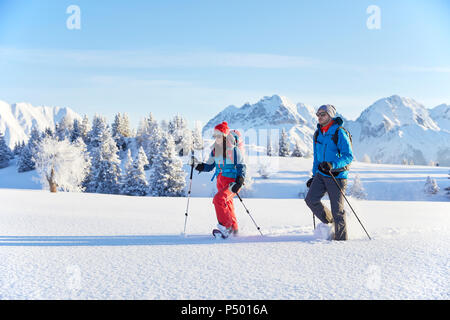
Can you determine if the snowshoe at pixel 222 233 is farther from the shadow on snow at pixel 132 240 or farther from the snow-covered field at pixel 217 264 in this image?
the snow-covered field at pixel 217 264

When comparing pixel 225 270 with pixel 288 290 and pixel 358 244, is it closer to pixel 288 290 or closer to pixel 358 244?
pixel 288 290

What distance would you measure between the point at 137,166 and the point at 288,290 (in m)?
41.7

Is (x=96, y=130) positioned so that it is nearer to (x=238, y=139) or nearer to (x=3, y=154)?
(x=3, y=154)

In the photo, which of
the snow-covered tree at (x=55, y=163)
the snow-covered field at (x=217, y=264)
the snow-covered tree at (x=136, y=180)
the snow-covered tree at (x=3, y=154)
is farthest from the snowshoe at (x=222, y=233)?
the snow-covered tree at (x=3, y=154)

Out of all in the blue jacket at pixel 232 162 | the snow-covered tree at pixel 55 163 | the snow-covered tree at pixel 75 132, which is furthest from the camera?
the snow-covered tree at pixel 75 132

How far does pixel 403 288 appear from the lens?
2379 millimetres

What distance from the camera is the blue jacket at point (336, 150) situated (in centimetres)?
409

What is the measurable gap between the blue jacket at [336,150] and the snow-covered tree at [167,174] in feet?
115

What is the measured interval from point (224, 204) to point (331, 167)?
1616 millimetres

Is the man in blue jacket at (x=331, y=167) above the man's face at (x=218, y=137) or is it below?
below

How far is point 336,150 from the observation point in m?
4.20

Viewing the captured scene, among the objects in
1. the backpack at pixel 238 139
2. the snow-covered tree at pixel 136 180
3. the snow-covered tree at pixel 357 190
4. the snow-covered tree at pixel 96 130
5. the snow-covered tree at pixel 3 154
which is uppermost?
the snow-covered tree at pixel 96 130

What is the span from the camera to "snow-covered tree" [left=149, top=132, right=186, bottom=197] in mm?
38531

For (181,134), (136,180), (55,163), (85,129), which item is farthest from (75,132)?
(55,163)
